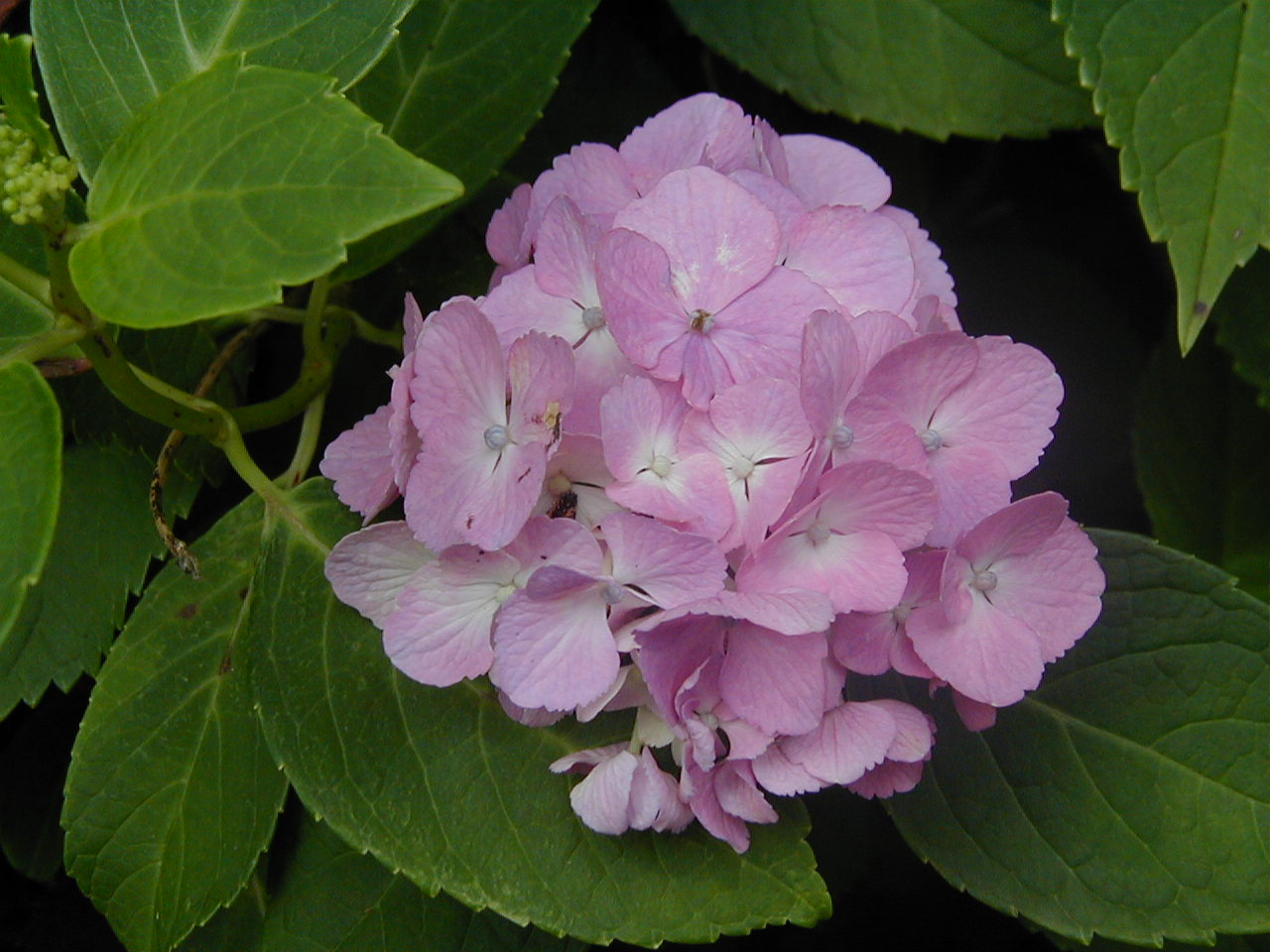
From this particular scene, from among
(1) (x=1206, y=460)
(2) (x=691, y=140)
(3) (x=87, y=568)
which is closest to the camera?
(2) (x=691, y=140)

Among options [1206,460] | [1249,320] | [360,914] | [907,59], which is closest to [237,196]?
[360,914]

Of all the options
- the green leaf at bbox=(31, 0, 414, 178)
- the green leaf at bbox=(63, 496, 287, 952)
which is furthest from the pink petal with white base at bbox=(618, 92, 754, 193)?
the green leaf at bbox=(63, 496, 287, 952)

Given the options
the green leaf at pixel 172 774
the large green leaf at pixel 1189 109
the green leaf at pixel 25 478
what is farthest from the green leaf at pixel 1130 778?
the green leaf at pixel 25 478

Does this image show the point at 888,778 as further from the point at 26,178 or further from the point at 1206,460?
the point at 1206,460

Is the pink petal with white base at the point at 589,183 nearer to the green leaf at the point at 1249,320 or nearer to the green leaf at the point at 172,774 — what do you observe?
the green leaf at the point at 172,774

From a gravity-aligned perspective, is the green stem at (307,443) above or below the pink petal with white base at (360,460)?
below

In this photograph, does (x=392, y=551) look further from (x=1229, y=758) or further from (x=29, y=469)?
(x=1229, y=758)

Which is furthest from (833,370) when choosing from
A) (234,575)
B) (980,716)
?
(234,575)
